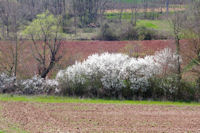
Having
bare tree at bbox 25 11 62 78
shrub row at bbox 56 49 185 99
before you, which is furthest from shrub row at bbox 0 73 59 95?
bare tree at bbox 25 11 62 78

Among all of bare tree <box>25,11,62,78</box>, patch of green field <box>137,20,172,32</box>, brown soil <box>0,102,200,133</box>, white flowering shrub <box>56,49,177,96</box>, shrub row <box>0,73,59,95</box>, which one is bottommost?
brown soil <box>0,102,200,133</box>

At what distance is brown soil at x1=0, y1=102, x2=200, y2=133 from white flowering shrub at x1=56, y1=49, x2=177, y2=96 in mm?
4568

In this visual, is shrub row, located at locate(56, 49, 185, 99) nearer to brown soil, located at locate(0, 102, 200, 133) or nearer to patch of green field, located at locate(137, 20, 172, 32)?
brown soil, located at locate(0, 102, 200, 133)

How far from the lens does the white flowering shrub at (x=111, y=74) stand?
84.6ft

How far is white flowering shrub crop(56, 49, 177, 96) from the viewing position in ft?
84.6

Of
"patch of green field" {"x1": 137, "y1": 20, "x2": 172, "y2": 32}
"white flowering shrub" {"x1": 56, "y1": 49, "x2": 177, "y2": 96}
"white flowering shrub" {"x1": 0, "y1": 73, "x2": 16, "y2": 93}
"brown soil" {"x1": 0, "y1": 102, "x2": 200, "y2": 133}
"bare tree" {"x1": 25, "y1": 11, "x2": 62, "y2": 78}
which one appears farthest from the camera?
"patch of green field" {"x1": 137, "y1": 20, "x2": 172, "y2": 32}

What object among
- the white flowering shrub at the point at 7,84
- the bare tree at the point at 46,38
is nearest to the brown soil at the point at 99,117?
the white flowering shrub at the point at 7,84

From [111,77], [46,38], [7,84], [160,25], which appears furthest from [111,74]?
[160,25]

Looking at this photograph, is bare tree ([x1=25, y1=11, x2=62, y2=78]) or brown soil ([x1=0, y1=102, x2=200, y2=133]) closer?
brown soil ([x1=0, y1=102, x2=200, y2=133])

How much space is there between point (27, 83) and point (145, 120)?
582 inches

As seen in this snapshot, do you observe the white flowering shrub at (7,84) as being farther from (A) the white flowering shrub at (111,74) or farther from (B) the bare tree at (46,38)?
(A) the white flowering shrub at (111,74)

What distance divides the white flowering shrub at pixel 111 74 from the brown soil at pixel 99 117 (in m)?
4.57

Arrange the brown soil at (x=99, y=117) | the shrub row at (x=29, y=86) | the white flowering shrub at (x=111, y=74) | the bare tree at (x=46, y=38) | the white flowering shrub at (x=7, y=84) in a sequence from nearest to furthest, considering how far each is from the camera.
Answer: the brown soil at (x=99, y=117) → the white flowering shrub at (x=111, y=74) → the shrub row at (x=29, y=86) → the white flowering shrub at (x=7, y=84) → the bare tree at (x=46, y=38)

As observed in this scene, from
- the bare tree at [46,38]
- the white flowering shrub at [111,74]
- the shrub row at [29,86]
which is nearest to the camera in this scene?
the white flowering shrub at [111,74]
